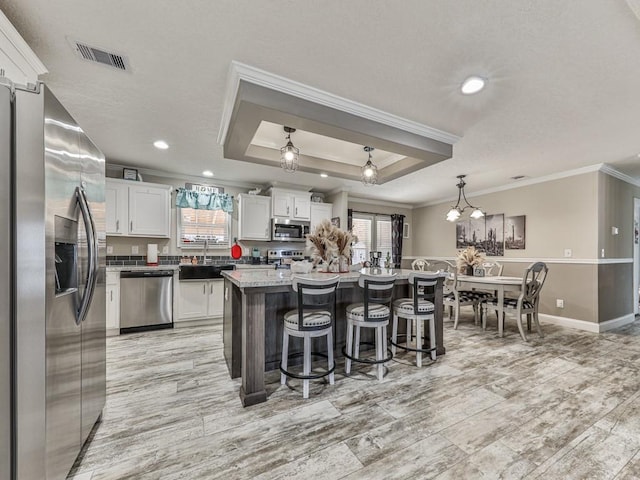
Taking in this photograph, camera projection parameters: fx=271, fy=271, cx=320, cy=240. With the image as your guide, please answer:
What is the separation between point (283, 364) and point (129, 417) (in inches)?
45.5

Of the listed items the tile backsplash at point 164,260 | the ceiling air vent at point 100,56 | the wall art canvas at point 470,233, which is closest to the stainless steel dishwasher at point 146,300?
the tile backsplash at point 164,260

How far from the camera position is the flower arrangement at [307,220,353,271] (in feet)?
9.88

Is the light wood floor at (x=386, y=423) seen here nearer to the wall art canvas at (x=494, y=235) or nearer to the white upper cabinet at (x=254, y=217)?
the white upper cabinet at (x=254, y=217)

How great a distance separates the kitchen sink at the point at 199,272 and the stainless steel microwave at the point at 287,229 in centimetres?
120

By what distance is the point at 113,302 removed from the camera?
12.7 ft

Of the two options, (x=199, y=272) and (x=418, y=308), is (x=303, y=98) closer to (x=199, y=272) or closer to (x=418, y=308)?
(x=418, y=308)

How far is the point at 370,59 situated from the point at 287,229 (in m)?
3.69

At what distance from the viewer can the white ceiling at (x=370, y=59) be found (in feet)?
5.05

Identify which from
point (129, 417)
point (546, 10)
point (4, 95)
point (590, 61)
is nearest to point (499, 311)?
point (590, 61)

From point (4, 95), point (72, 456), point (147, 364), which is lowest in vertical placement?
point (147, 364)

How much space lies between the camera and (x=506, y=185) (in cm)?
529

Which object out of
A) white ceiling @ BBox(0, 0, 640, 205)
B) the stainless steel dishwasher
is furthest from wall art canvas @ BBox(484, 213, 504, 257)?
the stainless steel dishwasher

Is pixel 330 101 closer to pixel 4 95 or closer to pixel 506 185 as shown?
pixel 4 95

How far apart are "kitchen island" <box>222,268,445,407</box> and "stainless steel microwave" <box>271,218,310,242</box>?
7.79ft
